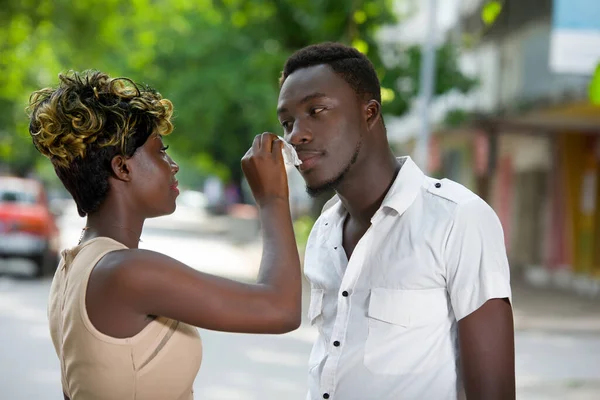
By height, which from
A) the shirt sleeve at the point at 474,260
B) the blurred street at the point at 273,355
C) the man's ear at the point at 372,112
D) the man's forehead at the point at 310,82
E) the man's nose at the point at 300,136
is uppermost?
the man's forehead at the point at 310,82

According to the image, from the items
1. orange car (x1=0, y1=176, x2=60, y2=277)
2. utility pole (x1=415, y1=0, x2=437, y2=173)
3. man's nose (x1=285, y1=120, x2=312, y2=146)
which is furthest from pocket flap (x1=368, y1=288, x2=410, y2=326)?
orange car (x1=0, y1=176, x2=60, y2=277)

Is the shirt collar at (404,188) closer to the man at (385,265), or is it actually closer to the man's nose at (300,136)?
the man at (385,265)

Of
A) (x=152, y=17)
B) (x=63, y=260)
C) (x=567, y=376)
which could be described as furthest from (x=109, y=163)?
(x=152, y=17)

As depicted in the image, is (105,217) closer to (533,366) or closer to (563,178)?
(533,366)

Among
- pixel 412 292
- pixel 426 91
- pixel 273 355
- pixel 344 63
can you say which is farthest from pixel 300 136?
pixel 426 91

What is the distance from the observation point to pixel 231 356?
1109cm

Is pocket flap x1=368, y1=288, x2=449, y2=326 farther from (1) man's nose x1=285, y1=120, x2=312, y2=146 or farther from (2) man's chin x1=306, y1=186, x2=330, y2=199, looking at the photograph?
(1) man's nose x1=285, y1=120, x2=312, y2=146

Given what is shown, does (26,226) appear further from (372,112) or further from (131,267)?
(131,267)

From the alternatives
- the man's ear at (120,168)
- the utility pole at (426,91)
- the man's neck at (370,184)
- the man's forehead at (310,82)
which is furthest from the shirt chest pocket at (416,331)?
the utility pole at (426,91)

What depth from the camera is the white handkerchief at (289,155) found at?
2646 mm

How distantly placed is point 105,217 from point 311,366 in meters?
0.82

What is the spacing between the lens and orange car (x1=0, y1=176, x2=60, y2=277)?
1775 centimetres

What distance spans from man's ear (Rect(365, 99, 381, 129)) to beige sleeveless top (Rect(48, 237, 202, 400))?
2.95ft

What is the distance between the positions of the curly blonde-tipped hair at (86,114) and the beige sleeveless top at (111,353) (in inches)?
10.3
